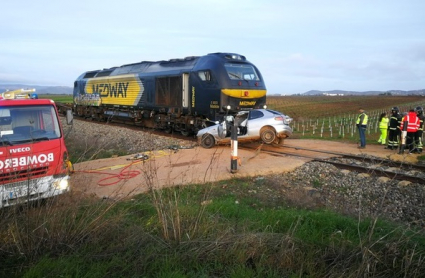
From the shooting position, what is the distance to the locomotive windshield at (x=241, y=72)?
13891 millimetres

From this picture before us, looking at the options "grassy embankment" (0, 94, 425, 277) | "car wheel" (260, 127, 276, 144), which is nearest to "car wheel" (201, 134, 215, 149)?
"car wheel" (260, 127, 276, 144)

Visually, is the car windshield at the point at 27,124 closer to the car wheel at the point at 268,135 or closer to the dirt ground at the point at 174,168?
the dirt ground at the point at 174,168

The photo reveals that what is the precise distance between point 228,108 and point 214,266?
9799mm

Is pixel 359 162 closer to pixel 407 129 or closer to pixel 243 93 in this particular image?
pixel 407 129

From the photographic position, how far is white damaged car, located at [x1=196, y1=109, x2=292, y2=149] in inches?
478

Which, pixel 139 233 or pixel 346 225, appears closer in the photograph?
pixel 139 233

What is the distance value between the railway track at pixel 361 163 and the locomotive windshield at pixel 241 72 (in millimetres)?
3008

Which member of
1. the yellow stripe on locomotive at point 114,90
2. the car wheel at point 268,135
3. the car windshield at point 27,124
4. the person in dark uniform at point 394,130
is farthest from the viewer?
the yellow stripe on locomotive at point 114,90

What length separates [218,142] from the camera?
12383 millimetres

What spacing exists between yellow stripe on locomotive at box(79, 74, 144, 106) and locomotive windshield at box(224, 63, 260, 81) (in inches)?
229

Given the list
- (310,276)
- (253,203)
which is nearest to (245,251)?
(310,276)

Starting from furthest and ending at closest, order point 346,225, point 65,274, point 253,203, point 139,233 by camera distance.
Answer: point 253,203
point 346,225
point 139,233
point 65,274

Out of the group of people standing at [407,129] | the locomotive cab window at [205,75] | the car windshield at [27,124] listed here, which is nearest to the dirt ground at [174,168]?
the group of people standing at [407,129]

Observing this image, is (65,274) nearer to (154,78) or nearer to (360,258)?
(360,258)
